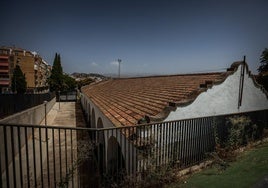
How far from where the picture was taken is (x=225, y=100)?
8500 millimetres

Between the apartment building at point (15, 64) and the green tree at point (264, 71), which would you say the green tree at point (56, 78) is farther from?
the green tree at point (264, 71)

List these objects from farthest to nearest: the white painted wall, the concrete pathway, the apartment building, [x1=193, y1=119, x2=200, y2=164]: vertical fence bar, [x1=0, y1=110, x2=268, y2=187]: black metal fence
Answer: the apartment building, the white painted wall, [x1=193, y1=119, x2=200, y2=164]: vertical fence bar, [x1=0, y1=110, x2=268, y2=187]: black metal fence, the concrete pathway

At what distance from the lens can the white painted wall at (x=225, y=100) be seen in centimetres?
696

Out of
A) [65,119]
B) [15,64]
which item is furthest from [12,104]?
[15,64]

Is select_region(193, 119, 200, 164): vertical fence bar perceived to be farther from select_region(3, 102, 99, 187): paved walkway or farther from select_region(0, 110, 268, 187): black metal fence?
select_region(3, 102, 99, 187): paved walkway

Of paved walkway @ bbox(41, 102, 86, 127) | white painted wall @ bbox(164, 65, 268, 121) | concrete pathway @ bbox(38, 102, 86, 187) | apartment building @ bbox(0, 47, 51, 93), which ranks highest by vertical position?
apartment building @ bbox(0, 47, 51, 93)

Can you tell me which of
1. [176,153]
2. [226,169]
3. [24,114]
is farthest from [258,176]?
[24,114]

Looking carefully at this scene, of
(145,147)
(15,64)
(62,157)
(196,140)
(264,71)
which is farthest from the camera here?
(15,64)

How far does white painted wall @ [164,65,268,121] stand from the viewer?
6.96 metres

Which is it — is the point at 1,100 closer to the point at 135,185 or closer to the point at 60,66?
the point at 135,185

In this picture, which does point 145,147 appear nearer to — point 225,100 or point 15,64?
point 225,100

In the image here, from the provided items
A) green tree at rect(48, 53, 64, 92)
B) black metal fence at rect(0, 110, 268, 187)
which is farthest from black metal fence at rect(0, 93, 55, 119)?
green tree at rect(48, 53, 64, 92)

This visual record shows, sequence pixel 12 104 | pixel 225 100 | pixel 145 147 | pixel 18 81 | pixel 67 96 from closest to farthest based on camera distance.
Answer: pixel 145 147, pixel 225 100, pixel 12 104, pixel 67 96, pixel 18 81

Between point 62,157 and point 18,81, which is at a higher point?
point 18,81
